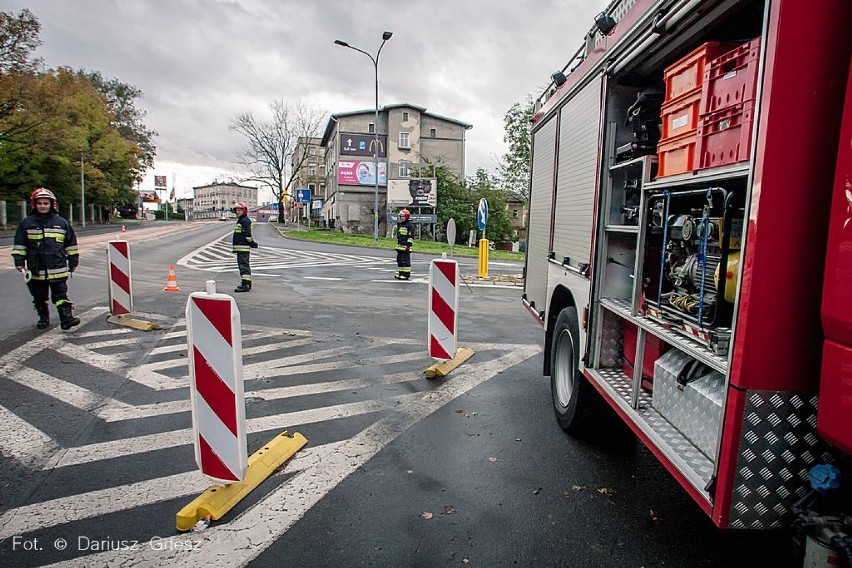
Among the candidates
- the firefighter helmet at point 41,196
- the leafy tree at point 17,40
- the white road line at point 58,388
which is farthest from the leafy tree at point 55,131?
the white road line at point 58,388

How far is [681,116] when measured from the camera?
107 inches

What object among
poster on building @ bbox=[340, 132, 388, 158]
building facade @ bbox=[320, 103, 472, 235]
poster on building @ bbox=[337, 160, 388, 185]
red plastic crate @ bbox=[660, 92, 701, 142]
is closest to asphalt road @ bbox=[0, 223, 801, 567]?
red plastic crate @ bbox=[660, 92, 701, 142]

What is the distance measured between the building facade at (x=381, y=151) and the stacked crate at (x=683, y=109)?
47228mm

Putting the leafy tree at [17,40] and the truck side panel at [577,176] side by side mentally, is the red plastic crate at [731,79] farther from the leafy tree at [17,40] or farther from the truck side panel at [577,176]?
the leafy tree at [17,40]

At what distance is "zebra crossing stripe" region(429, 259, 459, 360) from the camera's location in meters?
5.63

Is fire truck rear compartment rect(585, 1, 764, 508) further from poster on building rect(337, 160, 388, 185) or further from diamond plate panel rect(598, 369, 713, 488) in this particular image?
poster on building rect(337, 160, 388, 185)

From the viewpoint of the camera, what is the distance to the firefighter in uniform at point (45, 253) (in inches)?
273

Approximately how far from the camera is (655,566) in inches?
104

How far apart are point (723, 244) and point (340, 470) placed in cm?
267

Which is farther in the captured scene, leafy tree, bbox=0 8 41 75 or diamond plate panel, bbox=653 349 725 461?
leafy tree, bbox=0 8 41 75

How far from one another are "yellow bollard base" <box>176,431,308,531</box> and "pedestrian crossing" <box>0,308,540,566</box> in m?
0.07

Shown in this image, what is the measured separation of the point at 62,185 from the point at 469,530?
5168 cm

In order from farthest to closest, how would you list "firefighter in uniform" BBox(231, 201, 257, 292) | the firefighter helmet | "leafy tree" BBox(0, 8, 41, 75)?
1. "leafy tree" BBox(0, 8, 41, 75)
2. "firefighter in uniform" BBox(231, 201, 257, 292)
3. the firefighter helmet

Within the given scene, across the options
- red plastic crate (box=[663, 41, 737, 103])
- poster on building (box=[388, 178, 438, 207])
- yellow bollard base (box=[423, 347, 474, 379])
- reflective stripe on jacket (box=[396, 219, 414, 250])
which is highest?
poster on building (box=[388, 178, 438, 207])
